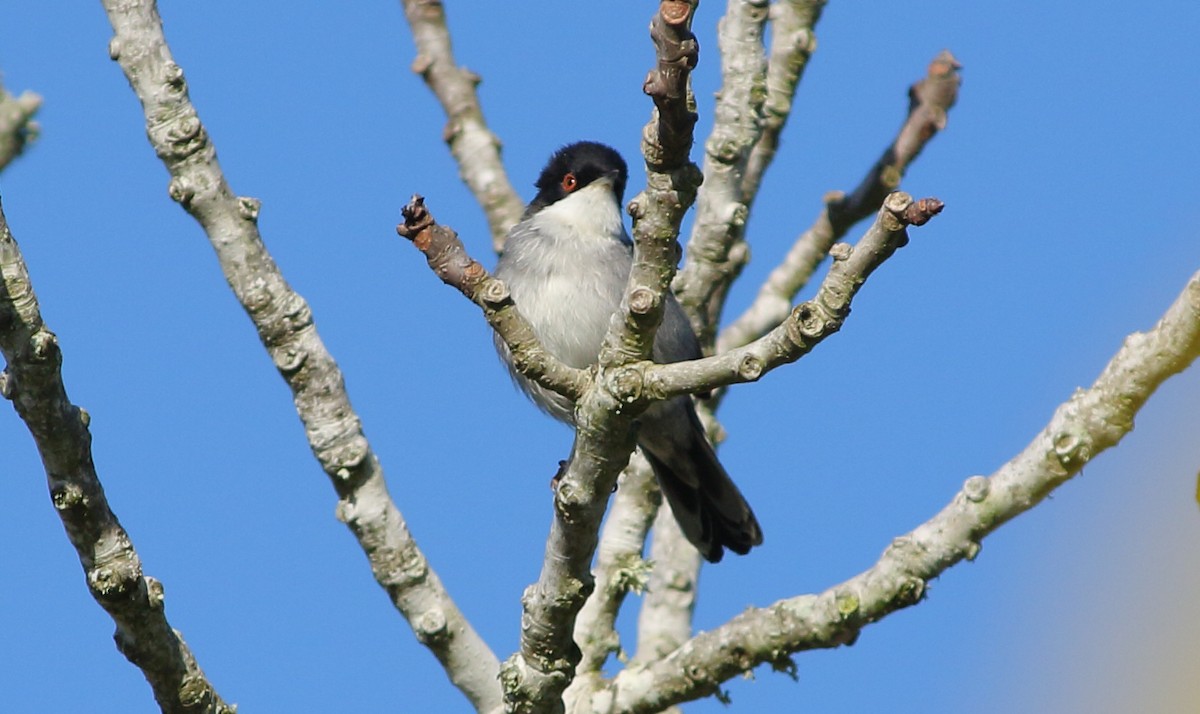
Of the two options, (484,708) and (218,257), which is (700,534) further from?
(218,257)

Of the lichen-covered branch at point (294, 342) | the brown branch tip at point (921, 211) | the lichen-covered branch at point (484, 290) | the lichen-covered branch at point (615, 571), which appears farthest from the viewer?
the lichen-covered branch at point (615, 571)

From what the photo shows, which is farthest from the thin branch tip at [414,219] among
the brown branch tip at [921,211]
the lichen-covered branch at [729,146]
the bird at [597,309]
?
the lichen-covered branch at [729,146]

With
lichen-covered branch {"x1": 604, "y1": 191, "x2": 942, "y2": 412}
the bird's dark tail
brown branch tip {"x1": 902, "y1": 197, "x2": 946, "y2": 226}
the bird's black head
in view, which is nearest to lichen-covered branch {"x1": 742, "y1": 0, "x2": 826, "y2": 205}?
the bird's black head

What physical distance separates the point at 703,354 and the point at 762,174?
1252 mm

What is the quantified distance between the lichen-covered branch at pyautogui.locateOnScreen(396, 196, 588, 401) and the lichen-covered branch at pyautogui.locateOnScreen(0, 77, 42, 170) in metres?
1.05

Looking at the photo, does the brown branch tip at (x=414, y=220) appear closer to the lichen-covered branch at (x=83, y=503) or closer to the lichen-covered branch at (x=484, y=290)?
the lichen-covered branch at (x=484, y=290)

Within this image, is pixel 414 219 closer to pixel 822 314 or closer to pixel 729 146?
pixel 822 314

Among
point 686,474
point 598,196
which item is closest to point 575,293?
point 598,196

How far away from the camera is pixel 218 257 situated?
6.06 meters

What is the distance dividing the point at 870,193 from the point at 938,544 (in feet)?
10.2

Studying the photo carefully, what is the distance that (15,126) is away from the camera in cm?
394

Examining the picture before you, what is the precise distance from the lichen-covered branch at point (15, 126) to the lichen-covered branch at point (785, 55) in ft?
14.0

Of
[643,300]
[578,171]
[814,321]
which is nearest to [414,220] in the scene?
[643,300]

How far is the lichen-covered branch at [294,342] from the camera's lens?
599cm
